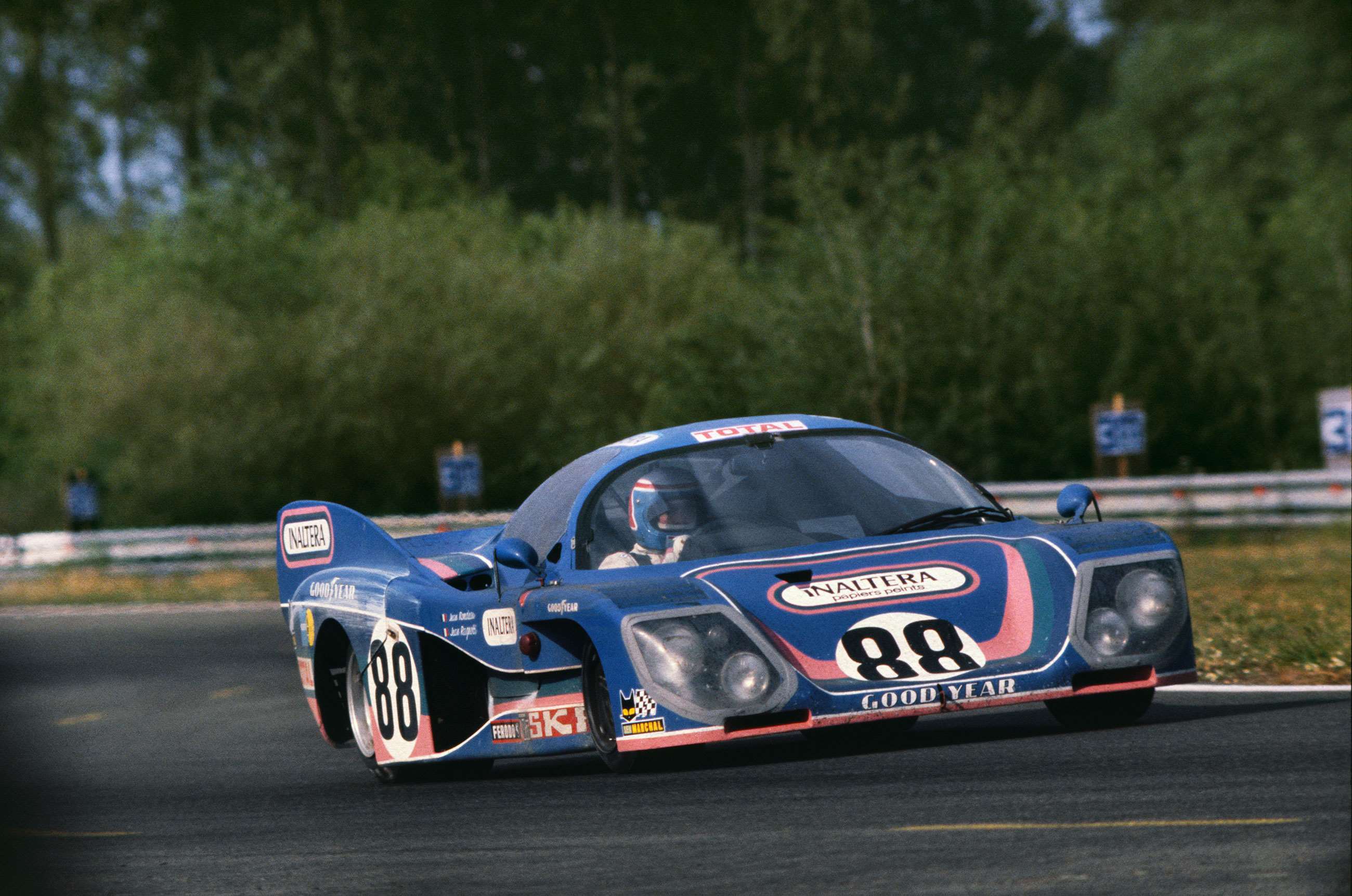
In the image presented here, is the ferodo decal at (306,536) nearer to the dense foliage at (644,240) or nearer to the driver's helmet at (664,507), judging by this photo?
the driver's helmet at (664,507)

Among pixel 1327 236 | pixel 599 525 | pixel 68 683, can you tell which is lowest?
pixel 68 683

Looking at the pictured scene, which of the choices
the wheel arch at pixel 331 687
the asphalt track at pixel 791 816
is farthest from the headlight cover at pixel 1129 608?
the wheel arch at pixel 331 687

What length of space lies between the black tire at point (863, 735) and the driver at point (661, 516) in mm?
1026

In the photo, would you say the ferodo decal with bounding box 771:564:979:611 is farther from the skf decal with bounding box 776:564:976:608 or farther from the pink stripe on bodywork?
the pink stripe on bodywork

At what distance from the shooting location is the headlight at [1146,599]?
291 inches

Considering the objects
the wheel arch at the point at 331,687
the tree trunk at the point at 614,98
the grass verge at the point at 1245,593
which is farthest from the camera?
the tree trunk at the point at 614,98

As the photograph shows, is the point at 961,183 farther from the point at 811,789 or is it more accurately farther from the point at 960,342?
the point at 811,789

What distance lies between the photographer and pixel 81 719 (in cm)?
1337

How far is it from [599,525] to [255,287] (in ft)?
113

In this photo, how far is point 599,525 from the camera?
8.17 meters

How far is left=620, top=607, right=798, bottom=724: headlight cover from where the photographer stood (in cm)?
698

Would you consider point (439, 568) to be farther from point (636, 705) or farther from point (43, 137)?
point (43, 137)

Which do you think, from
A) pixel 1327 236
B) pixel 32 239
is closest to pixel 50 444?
pixel 1327 236

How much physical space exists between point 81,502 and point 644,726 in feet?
93.7
